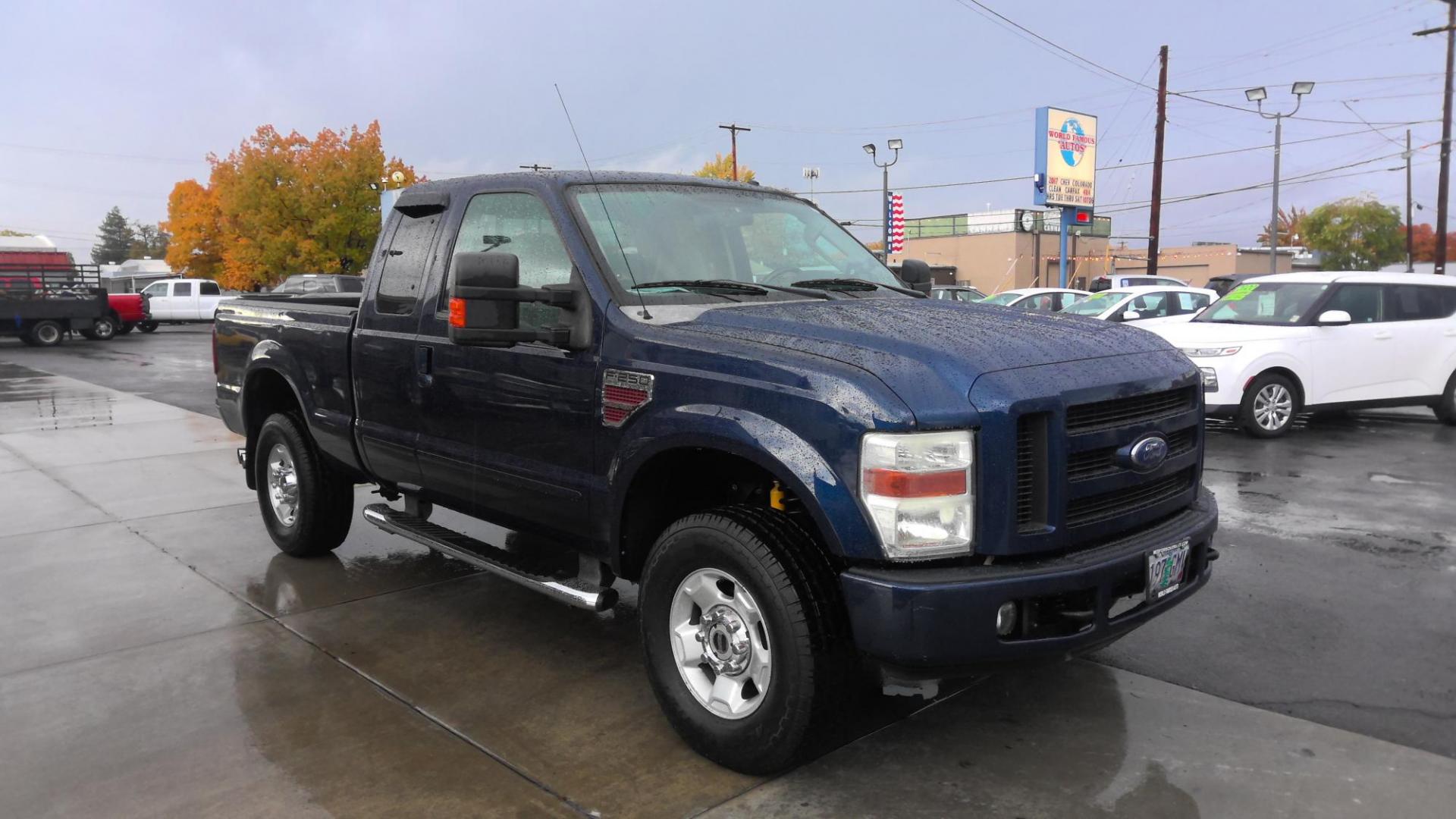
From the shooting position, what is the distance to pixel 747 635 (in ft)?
10.9

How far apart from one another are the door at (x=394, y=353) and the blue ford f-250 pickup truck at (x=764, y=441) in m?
0.02

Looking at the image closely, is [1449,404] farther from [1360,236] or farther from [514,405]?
[1360,236]

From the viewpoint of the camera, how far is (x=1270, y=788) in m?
3.26

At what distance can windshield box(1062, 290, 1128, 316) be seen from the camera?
17.4m

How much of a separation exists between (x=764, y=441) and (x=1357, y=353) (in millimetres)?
9944

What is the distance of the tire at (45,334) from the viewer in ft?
90.8

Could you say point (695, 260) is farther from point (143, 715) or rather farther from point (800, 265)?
point (143, 715)

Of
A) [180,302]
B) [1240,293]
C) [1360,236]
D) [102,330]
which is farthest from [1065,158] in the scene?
[1360,236]

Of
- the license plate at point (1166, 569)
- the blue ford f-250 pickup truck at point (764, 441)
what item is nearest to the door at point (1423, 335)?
the blue ford f-250 pickup truck at point (764, 441)

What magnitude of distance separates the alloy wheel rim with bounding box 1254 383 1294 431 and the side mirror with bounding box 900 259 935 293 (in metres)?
6.96

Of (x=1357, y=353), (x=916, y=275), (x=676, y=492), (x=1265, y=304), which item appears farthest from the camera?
(x=1265, y=304)

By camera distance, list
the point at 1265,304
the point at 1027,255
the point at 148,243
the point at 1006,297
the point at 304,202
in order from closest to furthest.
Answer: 1. the point at 1265,304
2. the point at 1006,297
3. the point at 304,202
4. the point at 1027,255
5. the point at 148,243

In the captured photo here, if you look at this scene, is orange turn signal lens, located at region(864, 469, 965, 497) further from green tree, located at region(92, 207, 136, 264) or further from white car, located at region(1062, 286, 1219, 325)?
green tree, located at region(92, 207, 136, 264)

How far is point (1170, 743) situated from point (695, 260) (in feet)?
8.10
